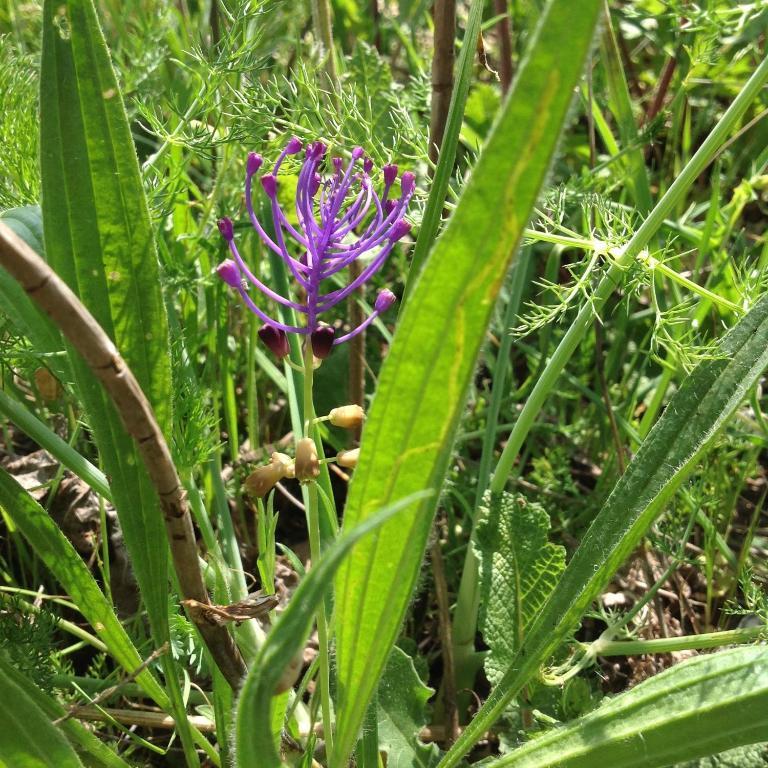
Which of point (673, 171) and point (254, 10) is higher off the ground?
point (254, 10)

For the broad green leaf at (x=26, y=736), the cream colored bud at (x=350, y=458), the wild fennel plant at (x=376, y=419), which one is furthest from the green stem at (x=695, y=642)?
the broad green leaf at (x=26, y=736)

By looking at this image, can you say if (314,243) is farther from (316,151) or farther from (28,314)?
(28,314)

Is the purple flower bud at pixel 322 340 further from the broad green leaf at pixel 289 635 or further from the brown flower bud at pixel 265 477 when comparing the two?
the broad green leaf at pixel 289 635

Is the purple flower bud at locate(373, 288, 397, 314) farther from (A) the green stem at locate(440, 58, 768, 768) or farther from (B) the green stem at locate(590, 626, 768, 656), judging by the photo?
(B) the green stem at locate(590, 626, 768, 656)

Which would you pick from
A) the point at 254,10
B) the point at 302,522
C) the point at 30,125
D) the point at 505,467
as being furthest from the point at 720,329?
the point at 30,125

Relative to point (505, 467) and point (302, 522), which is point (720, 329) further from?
point (302, 522)
